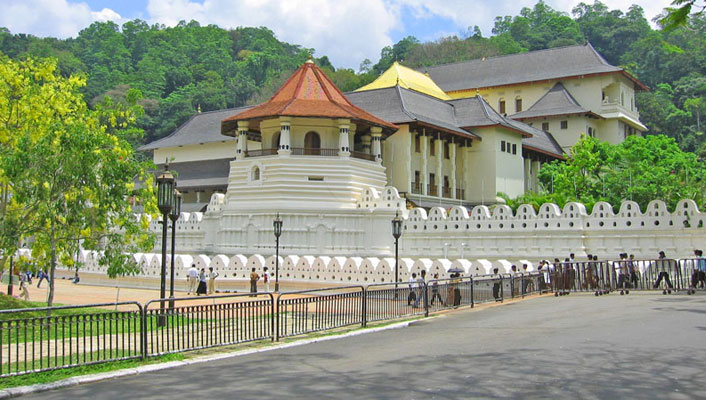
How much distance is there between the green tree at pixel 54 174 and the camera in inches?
622

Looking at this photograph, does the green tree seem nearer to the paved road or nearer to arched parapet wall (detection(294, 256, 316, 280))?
the paved road

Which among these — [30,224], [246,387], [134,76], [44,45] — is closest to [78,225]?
[30,224]

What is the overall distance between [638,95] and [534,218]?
198ft

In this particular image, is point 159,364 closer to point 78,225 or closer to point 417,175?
point 78,225

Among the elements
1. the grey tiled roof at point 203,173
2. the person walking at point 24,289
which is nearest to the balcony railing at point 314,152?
the grey tiled roof at point 203,173

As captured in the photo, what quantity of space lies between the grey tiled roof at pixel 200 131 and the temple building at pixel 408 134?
137mm

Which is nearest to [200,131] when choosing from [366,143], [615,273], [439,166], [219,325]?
[366,143]

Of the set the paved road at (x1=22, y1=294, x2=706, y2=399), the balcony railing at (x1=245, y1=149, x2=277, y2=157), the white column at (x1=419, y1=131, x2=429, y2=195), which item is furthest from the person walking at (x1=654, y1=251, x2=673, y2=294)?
the white column at (x1=419, y1=131, x2=429, y2=195)

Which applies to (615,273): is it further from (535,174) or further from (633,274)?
(535,174)

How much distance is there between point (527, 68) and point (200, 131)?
30.9 meters

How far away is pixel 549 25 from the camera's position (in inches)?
5157

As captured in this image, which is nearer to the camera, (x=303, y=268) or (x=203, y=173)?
(x=303, y=268)

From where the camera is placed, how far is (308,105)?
38.1 m

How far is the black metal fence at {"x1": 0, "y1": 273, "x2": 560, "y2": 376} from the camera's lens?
10422 mm
